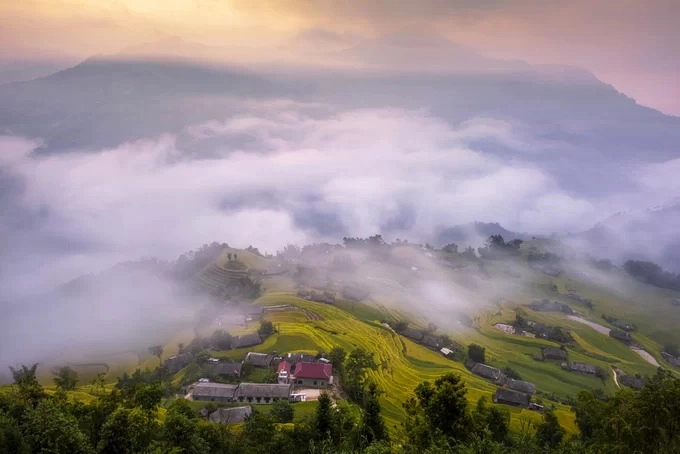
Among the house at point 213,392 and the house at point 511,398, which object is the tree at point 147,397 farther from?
the house at point 511,398

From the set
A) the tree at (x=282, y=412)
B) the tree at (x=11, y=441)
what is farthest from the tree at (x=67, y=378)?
the tree at (x=11, y=441)

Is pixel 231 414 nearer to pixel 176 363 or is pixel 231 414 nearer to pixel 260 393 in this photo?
pixel 260 393

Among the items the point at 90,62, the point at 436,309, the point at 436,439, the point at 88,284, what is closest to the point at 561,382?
the point at 436,309

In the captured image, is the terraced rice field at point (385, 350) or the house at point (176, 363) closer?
the terraced rice field at point (385, 350)

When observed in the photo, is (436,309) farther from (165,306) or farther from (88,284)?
(88,284)

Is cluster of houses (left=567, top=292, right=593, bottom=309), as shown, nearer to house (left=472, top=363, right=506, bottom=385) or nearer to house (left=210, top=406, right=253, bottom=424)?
house (left=472, top=363, right=506, bottom=385)

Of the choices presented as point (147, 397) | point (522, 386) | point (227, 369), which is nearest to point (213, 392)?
point (227, 369)

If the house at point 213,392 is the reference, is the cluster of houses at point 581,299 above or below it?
below
